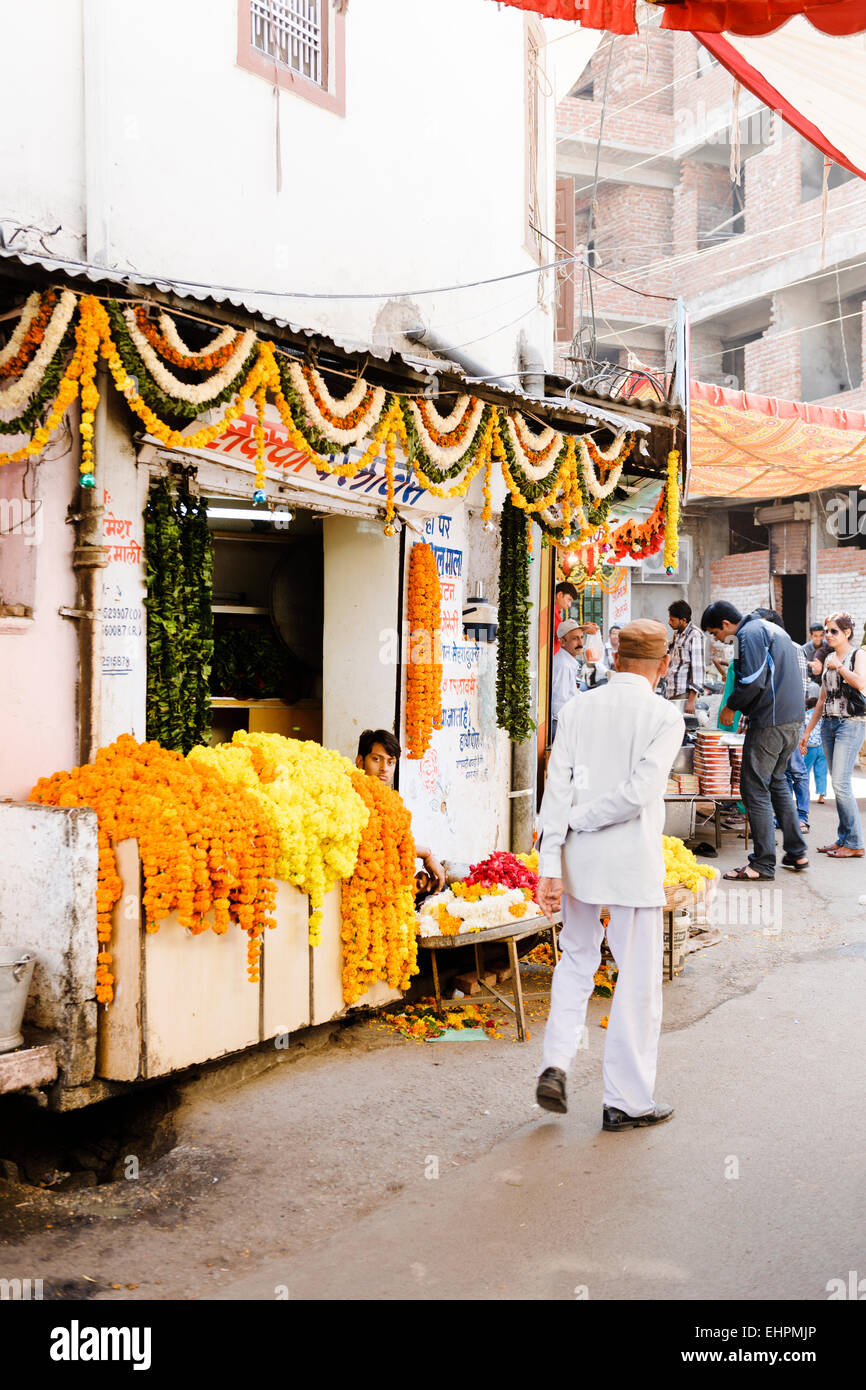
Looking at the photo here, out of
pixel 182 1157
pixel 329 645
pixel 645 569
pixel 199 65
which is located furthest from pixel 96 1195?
pixel 645 569

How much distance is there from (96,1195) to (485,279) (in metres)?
8.19

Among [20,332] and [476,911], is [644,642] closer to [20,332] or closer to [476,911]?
[476,911]

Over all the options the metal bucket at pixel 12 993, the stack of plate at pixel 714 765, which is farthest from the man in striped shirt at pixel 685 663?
the metal bucket at pixel 12 993

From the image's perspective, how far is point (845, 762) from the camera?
437 inches

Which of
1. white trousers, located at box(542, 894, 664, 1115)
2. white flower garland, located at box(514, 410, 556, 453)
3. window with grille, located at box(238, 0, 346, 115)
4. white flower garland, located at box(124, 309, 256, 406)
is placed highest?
window with grille, located at box(238, 0, 346, 115)

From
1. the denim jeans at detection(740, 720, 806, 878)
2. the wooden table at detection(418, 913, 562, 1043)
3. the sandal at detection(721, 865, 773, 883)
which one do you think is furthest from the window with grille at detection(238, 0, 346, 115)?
the sandal at detection(721, 865, 773, 883)

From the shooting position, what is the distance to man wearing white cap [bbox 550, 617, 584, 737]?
12156 mm

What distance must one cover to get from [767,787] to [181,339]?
22.2 feet

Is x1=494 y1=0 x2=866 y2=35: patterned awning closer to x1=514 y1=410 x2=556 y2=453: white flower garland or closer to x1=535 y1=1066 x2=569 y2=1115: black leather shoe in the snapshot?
x1=514 y1=410 x2=556 y2=453: white flower garland

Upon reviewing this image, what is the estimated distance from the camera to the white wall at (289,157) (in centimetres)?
620

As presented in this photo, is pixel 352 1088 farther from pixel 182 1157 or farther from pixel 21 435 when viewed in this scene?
pixel 21 435

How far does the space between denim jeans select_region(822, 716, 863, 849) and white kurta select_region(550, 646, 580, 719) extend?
254 centimetres

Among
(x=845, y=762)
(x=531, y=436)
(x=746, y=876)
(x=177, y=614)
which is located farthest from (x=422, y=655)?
(x=845, y=762)
